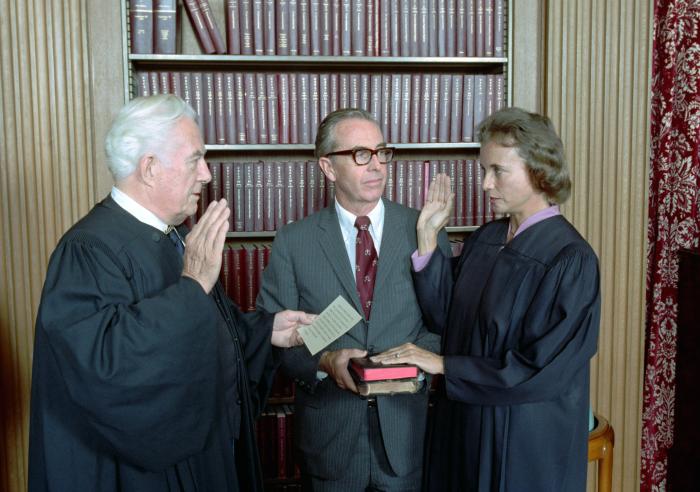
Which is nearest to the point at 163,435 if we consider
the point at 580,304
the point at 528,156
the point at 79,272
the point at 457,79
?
the point at 79,272

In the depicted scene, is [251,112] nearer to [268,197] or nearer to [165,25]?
[268,197]

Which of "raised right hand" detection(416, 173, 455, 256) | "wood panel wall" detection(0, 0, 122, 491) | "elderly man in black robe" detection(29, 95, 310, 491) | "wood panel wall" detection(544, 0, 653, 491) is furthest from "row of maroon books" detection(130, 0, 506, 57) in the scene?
"elderly man in black robe" detection(29, 95, 310, 491)

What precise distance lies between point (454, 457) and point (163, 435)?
0.92m

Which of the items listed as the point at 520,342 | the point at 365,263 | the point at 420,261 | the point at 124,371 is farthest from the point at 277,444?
the point at 124,371

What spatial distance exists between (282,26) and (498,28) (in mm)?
934

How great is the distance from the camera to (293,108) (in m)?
3.02

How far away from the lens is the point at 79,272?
1.55 m

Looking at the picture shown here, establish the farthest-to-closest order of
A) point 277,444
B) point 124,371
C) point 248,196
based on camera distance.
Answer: point 277,444, point 248,196, point 124,371

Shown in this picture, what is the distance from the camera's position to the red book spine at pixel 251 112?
299 centimetres

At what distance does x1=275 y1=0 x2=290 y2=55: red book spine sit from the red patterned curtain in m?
1.67

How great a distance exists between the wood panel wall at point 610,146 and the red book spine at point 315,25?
963 mm

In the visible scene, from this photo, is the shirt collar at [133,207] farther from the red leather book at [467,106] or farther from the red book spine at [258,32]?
the red leather book at [467,106]

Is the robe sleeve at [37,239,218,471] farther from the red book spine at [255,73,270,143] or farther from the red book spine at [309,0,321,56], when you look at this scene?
the red book spine at [309,0,321,56]

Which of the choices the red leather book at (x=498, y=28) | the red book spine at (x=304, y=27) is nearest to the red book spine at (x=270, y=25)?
the red book spine at (x=304, y=27)
